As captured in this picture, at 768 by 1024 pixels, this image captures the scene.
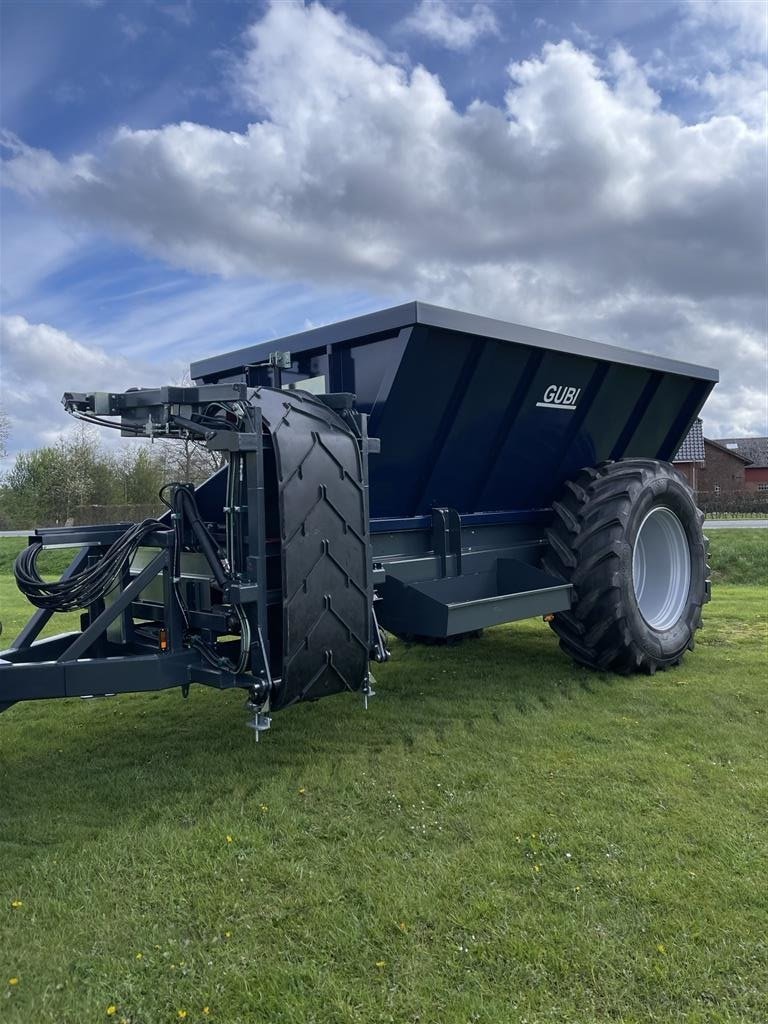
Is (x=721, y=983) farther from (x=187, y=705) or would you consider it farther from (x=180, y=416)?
(x=187, y=705)

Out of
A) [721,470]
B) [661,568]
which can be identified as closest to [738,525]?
[661,568]

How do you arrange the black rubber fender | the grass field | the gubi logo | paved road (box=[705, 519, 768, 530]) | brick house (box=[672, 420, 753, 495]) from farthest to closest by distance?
1. brick house (box=[672, 420, 753, 495])
2. paved road (box=[705, 519, 768, 530])
3. the gubi logo
4. the black rubber fender
5. the grass field

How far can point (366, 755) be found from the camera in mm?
4395

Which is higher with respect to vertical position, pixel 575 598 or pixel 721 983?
pixel 575 598

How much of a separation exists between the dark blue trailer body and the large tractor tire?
0.46 m

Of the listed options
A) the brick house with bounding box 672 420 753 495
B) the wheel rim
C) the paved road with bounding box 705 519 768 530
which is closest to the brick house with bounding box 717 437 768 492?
the brick house with bounding box 672 420 753 495

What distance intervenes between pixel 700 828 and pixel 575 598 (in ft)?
7.89

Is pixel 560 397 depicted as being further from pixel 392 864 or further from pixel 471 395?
pixel 392 864

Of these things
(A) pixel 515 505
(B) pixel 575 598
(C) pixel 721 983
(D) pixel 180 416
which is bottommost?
(C) pixel 721 983

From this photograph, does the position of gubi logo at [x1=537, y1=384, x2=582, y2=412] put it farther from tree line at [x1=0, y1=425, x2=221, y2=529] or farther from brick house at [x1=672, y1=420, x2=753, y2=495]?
brick house at [x1=672, y1=420, x2=753, y2=495]

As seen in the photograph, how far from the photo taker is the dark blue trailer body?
15.7ft

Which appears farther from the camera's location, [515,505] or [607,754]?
[515,505]

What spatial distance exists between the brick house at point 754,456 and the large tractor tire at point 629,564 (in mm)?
52667

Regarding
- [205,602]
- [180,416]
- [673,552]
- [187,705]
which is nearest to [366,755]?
[205,602]
